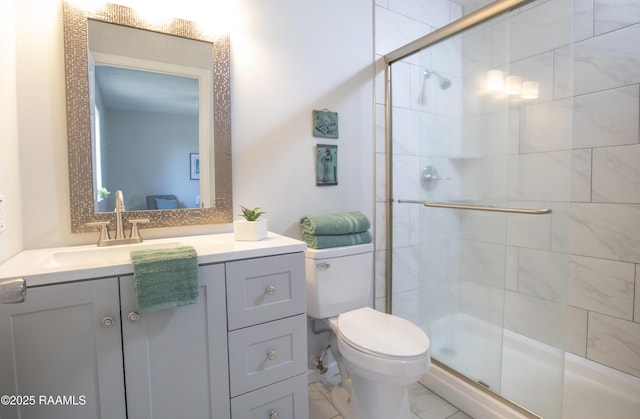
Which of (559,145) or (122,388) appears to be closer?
(122,388)

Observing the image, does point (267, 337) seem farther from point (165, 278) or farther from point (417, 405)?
point (417, 405)

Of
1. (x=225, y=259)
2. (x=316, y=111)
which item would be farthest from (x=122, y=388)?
(x=316, y=111)

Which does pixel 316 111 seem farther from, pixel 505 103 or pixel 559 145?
pixel 559 145


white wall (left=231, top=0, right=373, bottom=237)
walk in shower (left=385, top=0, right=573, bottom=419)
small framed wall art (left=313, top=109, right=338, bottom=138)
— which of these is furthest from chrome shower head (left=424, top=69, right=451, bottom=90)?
small framed wall art (left=313, top=109, right=338, bottom=138)

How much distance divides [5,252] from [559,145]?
7.15 feet

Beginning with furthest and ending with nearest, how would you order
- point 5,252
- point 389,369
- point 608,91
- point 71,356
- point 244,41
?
1. point 608,91
2. point 244,41
3. point 389,369
4. point 5,252
5. point 71,356

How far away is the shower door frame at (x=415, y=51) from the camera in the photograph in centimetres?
141

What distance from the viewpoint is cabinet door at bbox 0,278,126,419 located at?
0.86 m

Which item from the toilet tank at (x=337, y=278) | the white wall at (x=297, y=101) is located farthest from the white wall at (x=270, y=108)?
the toilet tank at (x=337, y=278)

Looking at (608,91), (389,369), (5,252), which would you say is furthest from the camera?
(608,91)

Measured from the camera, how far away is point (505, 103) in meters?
1.61

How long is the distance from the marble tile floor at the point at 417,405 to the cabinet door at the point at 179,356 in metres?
0.68

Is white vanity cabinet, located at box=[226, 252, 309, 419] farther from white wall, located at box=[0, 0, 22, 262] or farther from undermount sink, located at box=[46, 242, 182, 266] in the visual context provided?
white wall, located at box=[0, 0, 22, 262]

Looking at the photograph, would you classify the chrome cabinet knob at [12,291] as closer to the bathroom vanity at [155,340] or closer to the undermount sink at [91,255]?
the bathroom vanity at [155,340]
